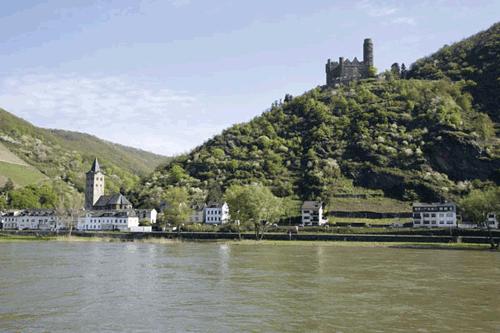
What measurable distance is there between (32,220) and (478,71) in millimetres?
149282

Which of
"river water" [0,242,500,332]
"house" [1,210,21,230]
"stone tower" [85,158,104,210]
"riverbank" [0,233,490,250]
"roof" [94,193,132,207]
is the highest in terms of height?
"stone tower" [85,158,104,210]

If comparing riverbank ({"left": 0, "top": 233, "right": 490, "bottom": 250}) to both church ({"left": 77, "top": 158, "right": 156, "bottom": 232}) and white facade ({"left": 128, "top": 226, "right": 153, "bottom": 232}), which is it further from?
church ({"left": 77, "top": 158, "right": 156, "bottom": 232})

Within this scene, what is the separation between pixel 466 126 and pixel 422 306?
130 metres

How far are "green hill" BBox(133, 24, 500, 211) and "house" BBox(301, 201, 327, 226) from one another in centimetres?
891

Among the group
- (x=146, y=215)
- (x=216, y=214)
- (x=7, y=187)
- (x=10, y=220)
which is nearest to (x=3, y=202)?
(x=7, y=187)

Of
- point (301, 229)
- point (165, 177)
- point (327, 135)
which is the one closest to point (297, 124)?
point (327, 135)

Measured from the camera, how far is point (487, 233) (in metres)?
87.7

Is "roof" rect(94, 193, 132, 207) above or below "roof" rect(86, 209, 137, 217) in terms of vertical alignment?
above

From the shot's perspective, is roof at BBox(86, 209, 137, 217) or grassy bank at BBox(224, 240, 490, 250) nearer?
grassy bank at BBox(224, 240, 490, 250)

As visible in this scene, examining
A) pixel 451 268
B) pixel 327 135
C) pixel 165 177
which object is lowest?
pixel 451 268

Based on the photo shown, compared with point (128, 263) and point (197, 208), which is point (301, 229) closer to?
point (197, 208)

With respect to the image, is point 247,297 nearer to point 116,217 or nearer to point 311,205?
point 311,205

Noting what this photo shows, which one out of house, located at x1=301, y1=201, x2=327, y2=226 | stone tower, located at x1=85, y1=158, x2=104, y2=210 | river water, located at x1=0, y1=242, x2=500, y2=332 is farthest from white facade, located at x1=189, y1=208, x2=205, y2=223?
river water, located at x1=0, y1=242, x2=500, y2=332

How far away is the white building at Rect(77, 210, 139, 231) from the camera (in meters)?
135
